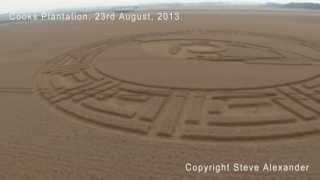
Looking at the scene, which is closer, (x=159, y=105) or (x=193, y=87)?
(x=159, y=105)

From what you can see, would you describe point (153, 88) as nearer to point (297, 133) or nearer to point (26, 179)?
point (297, 133)

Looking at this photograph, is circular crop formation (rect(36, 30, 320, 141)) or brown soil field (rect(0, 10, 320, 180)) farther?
circular crop formation (rect(36, 30, 320, 141))

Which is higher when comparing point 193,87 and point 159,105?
point 193,87

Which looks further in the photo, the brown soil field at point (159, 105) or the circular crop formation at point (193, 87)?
the circular crop formation at point (193, 87)
